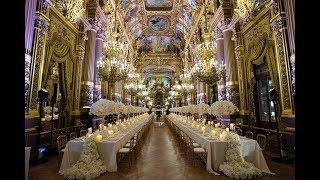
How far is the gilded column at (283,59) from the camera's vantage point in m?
6.66

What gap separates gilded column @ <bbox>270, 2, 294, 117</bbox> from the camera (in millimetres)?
6656

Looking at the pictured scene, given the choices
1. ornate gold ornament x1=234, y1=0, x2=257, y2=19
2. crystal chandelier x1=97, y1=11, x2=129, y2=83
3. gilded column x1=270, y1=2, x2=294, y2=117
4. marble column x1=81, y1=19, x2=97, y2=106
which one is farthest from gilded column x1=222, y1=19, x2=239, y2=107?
marble column x1=81, y1=19, x2=97, y2=106

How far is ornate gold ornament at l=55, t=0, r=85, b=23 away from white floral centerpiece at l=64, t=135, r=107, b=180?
267 inches

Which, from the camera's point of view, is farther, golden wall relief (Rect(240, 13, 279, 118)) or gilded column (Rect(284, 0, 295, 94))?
golden wall relief (Rect(240, 13, 279, 118))

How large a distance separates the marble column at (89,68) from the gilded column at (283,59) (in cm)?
908

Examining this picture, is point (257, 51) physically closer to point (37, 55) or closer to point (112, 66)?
point (112, 66)

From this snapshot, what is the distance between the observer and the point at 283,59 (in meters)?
6.84

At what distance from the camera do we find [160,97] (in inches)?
1610

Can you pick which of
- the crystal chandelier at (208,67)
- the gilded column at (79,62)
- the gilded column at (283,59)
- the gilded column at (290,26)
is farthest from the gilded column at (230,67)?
the gilded column at (79,62)

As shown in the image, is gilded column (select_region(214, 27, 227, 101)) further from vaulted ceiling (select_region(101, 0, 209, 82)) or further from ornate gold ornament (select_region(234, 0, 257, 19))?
vaulted ceiling (select_region(101, 0, 209, 82))
